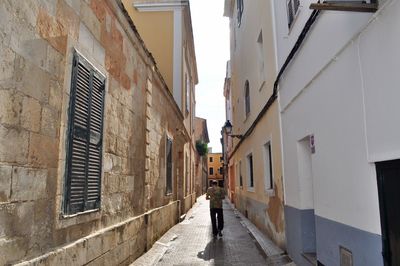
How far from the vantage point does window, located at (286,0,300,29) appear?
6.30 metres

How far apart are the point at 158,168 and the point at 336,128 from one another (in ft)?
19.2

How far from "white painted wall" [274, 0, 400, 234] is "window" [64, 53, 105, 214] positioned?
290 centimetres

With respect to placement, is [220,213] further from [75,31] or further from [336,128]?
[75,31]

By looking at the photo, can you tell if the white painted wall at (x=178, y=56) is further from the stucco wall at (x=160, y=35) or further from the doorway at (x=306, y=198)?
the doorway at (x=306, y=198)

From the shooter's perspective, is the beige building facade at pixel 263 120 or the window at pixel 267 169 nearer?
the beige building facade at pixel 263 120

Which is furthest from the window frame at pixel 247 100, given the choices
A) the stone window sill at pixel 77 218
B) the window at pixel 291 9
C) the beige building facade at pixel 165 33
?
the stone window sill at pixel 77 218

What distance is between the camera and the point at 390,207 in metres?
2.96

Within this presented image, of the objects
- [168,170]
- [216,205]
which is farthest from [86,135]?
[168,170]

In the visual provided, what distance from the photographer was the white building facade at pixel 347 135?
2953 millimetres

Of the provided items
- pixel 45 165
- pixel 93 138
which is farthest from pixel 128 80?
pixel 45 165

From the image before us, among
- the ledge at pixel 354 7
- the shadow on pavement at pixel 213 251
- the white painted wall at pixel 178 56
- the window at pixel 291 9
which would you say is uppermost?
the white painted wall at pixel 178 56

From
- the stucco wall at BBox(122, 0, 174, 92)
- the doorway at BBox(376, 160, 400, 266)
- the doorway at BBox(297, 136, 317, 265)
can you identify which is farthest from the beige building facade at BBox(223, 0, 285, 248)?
the doorway at BBox(376, 160, 400, 266)

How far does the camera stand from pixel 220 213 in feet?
32.7

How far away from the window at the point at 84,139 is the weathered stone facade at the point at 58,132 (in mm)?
121
